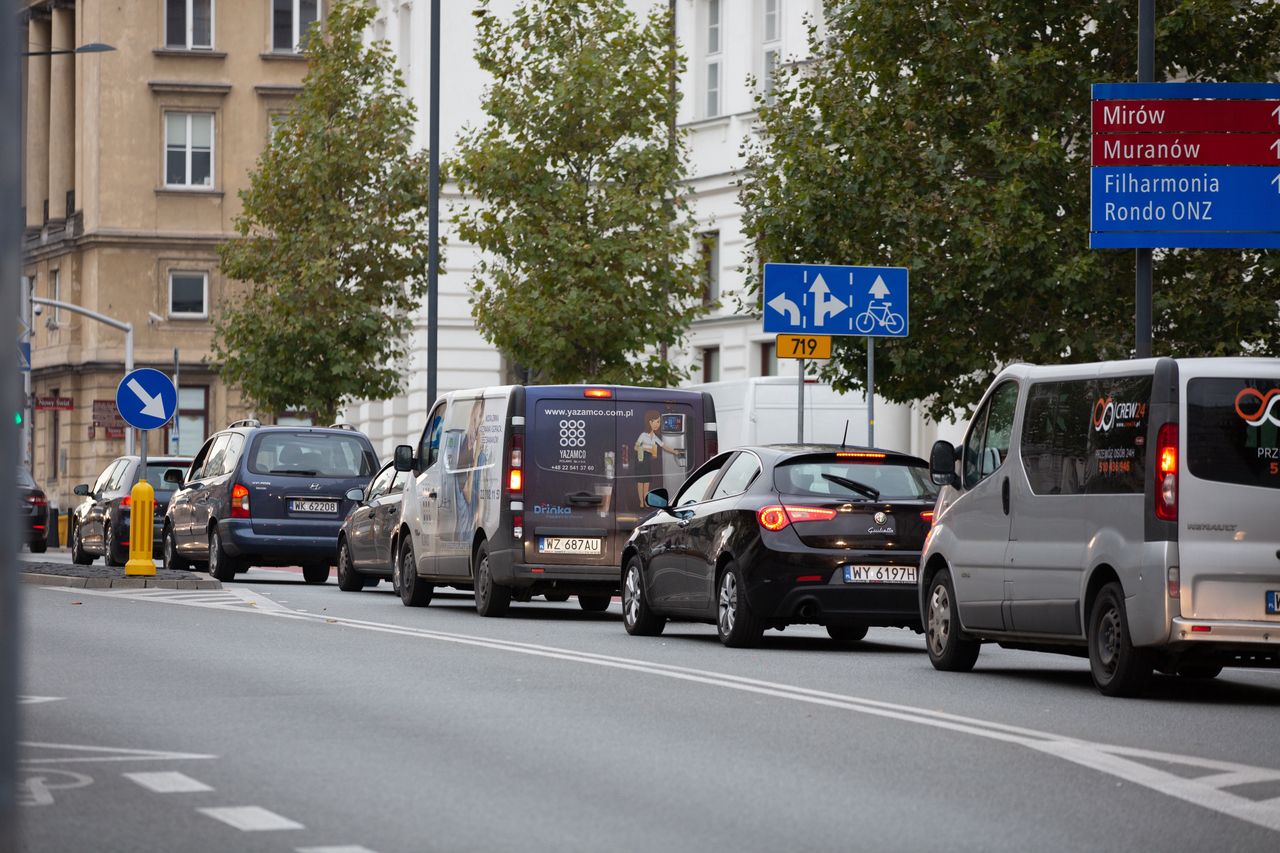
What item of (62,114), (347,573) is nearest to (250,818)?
(347,573)

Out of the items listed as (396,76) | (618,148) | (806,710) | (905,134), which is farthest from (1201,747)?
(396,76)

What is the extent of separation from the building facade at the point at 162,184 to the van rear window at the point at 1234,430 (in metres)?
58.8

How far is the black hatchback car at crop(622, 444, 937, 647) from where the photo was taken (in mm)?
17109

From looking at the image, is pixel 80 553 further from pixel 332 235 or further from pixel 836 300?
pixel 836 300

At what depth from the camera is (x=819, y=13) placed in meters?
43.4

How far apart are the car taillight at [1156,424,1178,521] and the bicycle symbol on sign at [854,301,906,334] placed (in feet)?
36.3

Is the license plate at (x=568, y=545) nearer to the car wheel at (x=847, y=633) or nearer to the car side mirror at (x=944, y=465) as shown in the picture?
the car wheel at (x=847, y=633)

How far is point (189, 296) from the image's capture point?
71.4 m

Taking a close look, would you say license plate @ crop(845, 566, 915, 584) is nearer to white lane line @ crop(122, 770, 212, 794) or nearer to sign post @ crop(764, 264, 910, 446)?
sign post @ crop(764, 264, 910, 446)

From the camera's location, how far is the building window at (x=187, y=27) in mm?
71500

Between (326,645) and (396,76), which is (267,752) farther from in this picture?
(396,76)

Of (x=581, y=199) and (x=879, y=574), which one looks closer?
(x=879, y=574)

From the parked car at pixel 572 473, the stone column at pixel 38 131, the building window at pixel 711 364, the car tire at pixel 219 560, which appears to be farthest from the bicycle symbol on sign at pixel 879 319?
the stone column at pixel 38 131

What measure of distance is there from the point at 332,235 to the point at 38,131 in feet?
117
